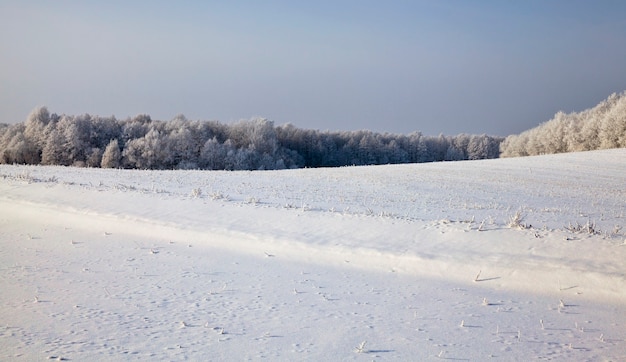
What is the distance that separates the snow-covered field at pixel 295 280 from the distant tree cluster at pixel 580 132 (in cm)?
4439

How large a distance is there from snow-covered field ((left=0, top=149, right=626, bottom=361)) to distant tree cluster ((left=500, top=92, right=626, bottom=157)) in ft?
146

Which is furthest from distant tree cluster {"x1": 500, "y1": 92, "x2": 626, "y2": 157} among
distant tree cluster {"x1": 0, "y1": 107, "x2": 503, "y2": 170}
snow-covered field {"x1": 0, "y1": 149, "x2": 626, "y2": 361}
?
snow-covered field {"x1": 0, "y1": 149, "x2": 626, "y2": 361}

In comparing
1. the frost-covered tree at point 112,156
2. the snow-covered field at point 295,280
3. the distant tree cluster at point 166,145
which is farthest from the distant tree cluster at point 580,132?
the frost-covered tree at point 112,156

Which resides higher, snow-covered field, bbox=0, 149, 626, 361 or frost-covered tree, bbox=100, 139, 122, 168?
frost-covered tree, bbox=100, 139, 122, 168

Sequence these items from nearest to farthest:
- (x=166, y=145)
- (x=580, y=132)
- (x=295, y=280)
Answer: (x=295, y=280) < (x=580, y=132) < (x=166, y=145)

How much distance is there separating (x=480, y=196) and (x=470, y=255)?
Answer: 10.3 metres

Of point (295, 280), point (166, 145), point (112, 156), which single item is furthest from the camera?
point (166, 145)

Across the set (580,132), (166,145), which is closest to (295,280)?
(580,132)

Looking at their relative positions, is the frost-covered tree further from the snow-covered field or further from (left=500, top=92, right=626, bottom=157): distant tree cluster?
(left=500, top=92, right=626, bottom=157): distant tree cluster

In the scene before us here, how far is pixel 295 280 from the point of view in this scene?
8414mm

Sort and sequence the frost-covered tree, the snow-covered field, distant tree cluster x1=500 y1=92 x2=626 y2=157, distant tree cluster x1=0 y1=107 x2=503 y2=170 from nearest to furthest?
the snow-covered field, distant tree cluster x1=500 y1=92 x2=626 y2=157, the frost-covered tree, distant tree cluster x1=0 y1=107 x2=503 y2=170

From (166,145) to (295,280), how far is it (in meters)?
67.4

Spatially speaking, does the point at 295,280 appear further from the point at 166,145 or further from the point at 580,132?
the point at 166,145

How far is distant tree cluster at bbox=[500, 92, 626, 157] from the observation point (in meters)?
51.5
